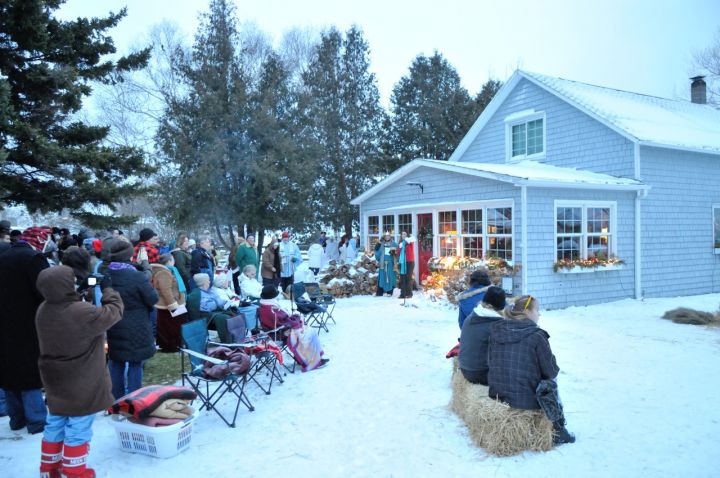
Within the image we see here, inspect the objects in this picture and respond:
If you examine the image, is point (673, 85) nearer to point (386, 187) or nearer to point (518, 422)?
point (386, 187)

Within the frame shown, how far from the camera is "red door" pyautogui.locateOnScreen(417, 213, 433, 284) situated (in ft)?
42.1

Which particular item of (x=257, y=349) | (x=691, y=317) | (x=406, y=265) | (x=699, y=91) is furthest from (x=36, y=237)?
(x=699, y=91)

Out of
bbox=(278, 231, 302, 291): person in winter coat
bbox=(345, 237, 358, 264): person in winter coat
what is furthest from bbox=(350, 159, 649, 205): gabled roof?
bbox=(278, 231, 302, 291): person in winter coat

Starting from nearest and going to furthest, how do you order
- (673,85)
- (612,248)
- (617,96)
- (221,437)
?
(221,437), (612,248), (617,96), (673,85)

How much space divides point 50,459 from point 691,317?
9.67 m

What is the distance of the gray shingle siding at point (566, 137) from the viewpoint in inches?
473

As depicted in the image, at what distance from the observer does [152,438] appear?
12.1ft

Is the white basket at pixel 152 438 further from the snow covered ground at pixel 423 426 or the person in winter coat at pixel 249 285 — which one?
the person in winter coat at pixel 249 285

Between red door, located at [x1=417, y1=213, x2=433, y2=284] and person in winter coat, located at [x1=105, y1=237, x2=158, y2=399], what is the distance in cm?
921

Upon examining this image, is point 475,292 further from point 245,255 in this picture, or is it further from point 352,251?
point 352,251

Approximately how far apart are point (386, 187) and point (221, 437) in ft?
36.2

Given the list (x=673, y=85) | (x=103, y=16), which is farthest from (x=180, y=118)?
(x=673, y=85)

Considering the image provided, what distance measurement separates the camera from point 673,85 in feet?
107

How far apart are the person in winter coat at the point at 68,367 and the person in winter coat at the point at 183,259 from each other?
175 inches
